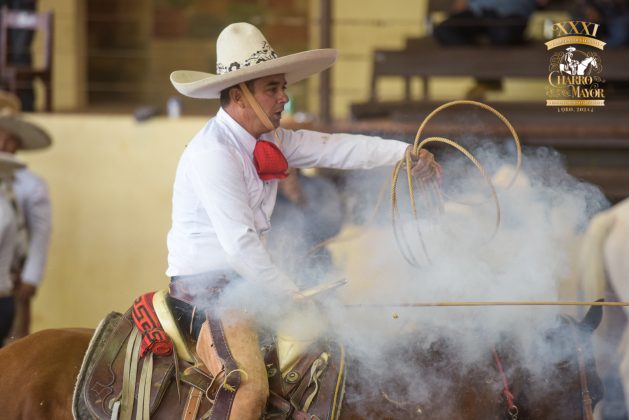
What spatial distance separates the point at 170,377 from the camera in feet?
10.9

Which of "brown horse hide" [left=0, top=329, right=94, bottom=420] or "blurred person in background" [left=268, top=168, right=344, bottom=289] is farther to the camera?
"blurred person in background" [left=268, top=168, right=344, bottom=289]

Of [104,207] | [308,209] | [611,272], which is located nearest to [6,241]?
[104,207]

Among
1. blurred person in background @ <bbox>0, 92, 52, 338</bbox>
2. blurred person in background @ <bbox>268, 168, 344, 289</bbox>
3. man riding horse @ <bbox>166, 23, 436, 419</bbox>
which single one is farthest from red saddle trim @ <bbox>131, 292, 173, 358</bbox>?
blurred person in background @ <bbox>0, 92, 52, 338</bbox>

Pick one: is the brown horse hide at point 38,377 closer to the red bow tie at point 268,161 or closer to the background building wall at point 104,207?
the red bow tie at point 268,161

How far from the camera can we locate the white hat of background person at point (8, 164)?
5.80m

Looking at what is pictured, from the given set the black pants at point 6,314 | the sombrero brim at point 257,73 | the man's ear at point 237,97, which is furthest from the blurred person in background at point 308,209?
the black pants at point 6,314

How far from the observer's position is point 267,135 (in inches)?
142

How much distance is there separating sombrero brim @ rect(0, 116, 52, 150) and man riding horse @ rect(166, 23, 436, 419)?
3.00 meters

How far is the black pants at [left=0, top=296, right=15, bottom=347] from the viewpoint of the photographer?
19.1 feet

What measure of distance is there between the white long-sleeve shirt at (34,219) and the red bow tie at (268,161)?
3460mm

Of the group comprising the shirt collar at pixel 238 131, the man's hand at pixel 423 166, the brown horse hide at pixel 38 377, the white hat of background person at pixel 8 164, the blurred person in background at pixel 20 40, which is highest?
the blurred person in background at pixel 20 40

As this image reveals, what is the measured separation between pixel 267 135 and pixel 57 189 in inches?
167

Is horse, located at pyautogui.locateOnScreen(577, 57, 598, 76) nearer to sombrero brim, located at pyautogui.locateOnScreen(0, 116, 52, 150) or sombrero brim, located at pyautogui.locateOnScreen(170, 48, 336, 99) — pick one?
sombrero brim, located at pyautogui.locateOnScreen(170, 48, 336, 99)

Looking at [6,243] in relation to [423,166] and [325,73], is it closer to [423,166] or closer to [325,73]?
[325,73]
